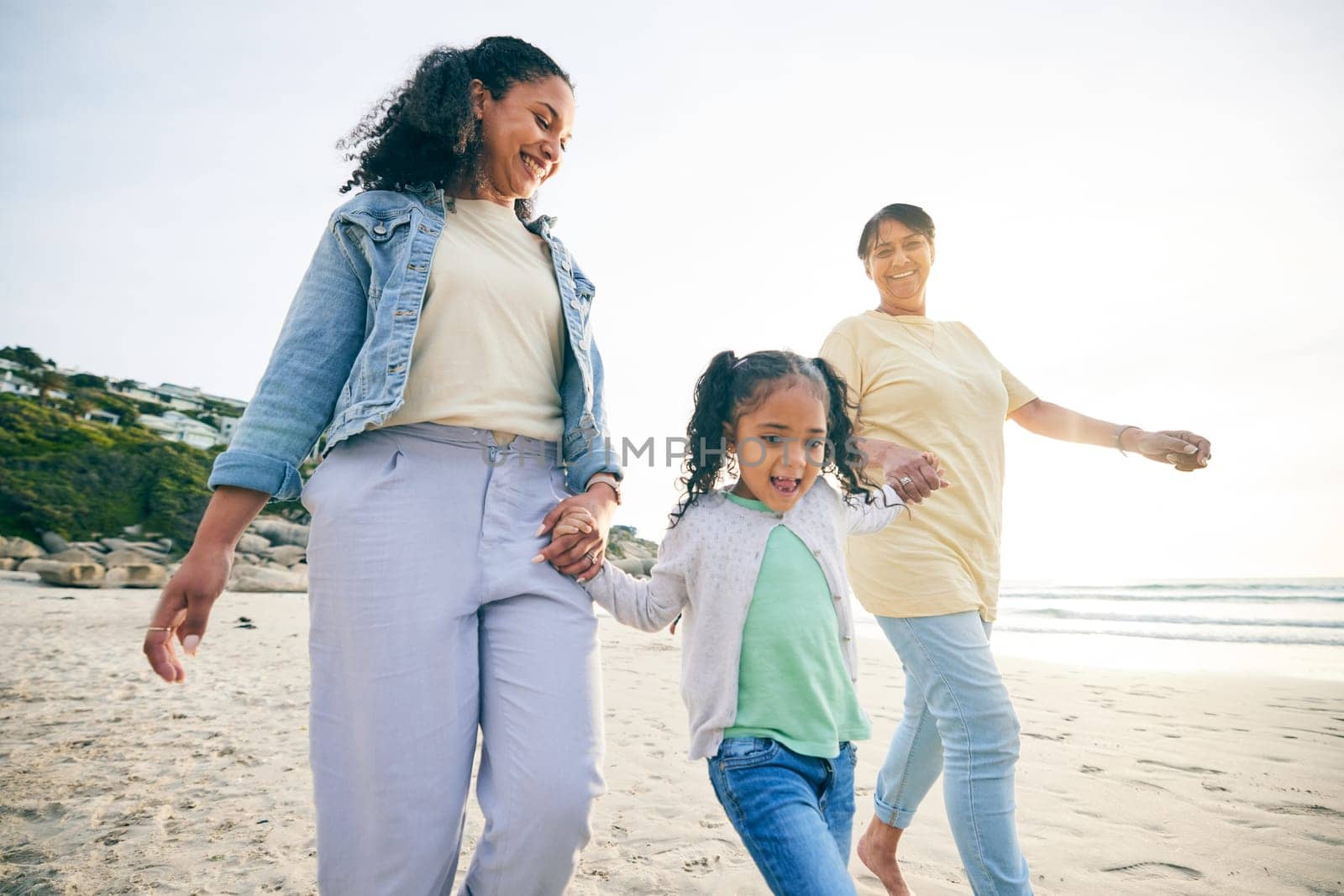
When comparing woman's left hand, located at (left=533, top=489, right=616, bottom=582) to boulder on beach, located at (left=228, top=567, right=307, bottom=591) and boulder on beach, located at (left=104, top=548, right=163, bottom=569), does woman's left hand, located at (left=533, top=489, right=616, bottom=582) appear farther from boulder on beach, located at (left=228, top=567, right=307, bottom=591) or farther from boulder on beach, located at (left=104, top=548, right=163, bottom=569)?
boulder on beach, located at (left=104, top=548, right=163, bottom=569)

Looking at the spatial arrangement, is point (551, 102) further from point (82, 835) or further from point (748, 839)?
point (82, 835)

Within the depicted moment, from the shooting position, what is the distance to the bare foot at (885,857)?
258 centimetres

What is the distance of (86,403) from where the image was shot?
36.8 meters

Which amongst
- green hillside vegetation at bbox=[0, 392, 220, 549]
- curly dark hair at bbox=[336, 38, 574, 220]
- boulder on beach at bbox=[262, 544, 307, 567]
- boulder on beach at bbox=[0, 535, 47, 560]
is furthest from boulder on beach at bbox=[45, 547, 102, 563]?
curly dark hair at bbox=[336, 38, 574, 220]

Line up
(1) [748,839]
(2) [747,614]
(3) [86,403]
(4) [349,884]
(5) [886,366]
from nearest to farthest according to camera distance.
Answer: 1. (4) [349,884]
2. (1) [748,839]
3. (2) [747,614]
4. (5) [886,366]
5. (3) [86,403]

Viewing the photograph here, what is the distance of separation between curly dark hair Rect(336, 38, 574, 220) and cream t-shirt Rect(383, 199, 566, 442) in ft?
0.39

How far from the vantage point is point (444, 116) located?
192 cm

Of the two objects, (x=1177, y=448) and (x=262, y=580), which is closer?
(x=1177, y=448)

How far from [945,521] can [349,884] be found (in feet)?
6.21

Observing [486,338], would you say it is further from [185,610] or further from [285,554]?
[285,554]

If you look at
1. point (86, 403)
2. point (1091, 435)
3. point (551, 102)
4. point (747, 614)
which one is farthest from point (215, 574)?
point (86, 403)

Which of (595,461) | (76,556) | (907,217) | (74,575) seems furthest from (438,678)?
(76,556)

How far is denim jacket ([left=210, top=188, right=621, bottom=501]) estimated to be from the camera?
161 cm

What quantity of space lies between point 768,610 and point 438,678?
0.80 metres
